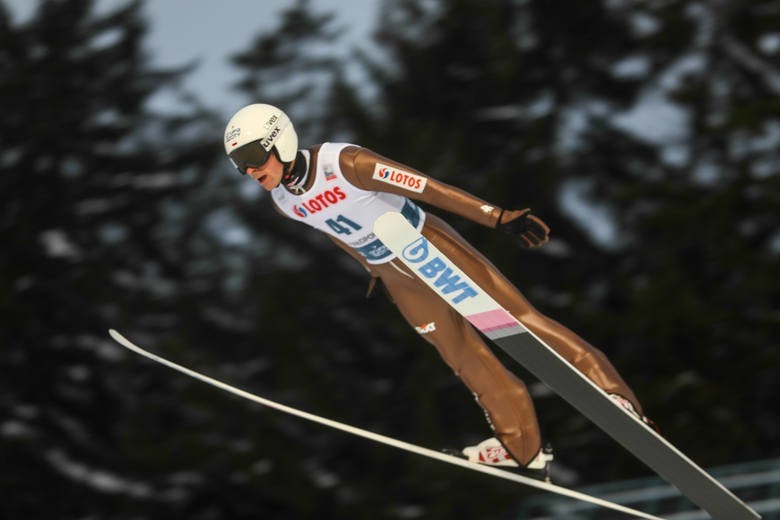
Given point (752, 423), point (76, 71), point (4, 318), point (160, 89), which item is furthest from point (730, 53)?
point (4, 318)

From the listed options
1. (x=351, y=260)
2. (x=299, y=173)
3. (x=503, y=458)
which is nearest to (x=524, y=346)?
(x=503, y=458)

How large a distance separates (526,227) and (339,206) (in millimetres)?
546

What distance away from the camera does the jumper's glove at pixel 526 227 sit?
10.0ft

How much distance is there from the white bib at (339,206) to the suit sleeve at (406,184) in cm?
4

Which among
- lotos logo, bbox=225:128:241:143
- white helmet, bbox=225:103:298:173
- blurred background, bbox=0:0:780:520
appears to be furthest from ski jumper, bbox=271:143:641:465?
blurred background, bbox=0:0:780:520

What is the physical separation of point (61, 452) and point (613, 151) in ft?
24.6

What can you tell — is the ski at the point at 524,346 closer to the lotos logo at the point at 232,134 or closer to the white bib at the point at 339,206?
→ the white bib at the point at 339,206

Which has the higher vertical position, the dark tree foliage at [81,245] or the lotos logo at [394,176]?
the dark tree foliage at [81,245]

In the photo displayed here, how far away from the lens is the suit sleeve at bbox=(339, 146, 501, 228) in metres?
3.13

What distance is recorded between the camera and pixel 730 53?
13.9 meters

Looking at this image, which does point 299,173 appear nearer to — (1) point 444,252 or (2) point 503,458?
(1) point 444,252

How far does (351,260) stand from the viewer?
13.2 metres

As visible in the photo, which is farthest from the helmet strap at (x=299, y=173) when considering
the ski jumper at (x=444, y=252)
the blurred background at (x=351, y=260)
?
Answer: the blurred background at (x=351, y=260)

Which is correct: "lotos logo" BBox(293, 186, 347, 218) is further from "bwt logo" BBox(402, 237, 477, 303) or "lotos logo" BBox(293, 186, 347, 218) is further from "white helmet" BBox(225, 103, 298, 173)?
"bwt logo" BBox(402, 237, 477, 303)
